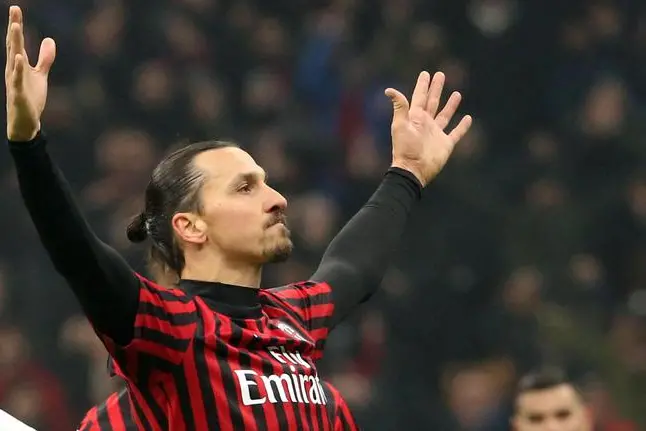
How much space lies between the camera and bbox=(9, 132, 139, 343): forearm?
2.37m

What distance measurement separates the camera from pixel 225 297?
2848 mm

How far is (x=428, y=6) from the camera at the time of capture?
25.2 ft

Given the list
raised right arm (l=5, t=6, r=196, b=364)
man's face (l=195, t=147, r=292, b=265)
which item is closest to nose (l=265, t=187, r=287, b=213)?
man's face (l=195, t=147, r=292, b=265)

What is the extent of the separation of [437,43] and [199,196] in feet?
15.9

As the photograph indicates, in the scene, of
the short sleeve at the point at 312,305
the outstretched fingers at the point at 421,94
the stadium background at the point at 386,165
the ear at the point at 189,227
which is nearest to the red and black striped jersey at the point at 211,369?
the ear at the point at 189,227

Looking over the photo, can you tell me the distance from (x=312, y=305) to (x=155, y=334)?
0.62 meters

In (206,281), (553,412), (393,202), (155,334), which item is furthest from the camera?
(553,412)

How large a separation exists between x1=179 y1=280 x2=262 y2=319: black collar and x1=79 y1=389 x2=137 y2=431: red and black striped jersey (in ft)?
0.91

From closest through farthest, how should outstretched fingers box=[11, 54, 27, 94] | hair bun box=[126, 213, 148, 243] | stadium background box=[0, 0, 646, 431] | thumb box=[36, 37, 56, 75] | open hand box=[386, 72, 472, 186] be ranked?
1. outstretched fingers box=[11, 54, 27, 94]
2. thumb box=[36, 37, 56, 75]
3. hair bun box=[126, 213, 148, 243]
4. open hand box=[386, 72, 472, 186]
5. stadium background box=[0, 0, 646, 431]

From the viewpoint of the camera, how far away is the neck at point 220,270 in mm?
2873

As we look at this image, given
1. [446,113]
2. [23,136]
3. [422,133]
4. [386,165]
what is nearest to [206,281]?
[23,136]

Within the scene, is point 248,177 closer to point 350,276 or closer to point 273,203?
point 273,203

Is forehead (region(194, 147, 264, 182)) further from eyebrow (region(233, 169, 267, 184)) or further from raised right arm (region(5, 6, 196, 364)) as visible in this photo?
raised right arm (region(5, 6, 196, 364))

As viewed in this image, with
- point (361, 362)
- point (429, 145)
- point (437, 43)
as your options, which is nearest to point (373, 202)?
point (429, 145)
